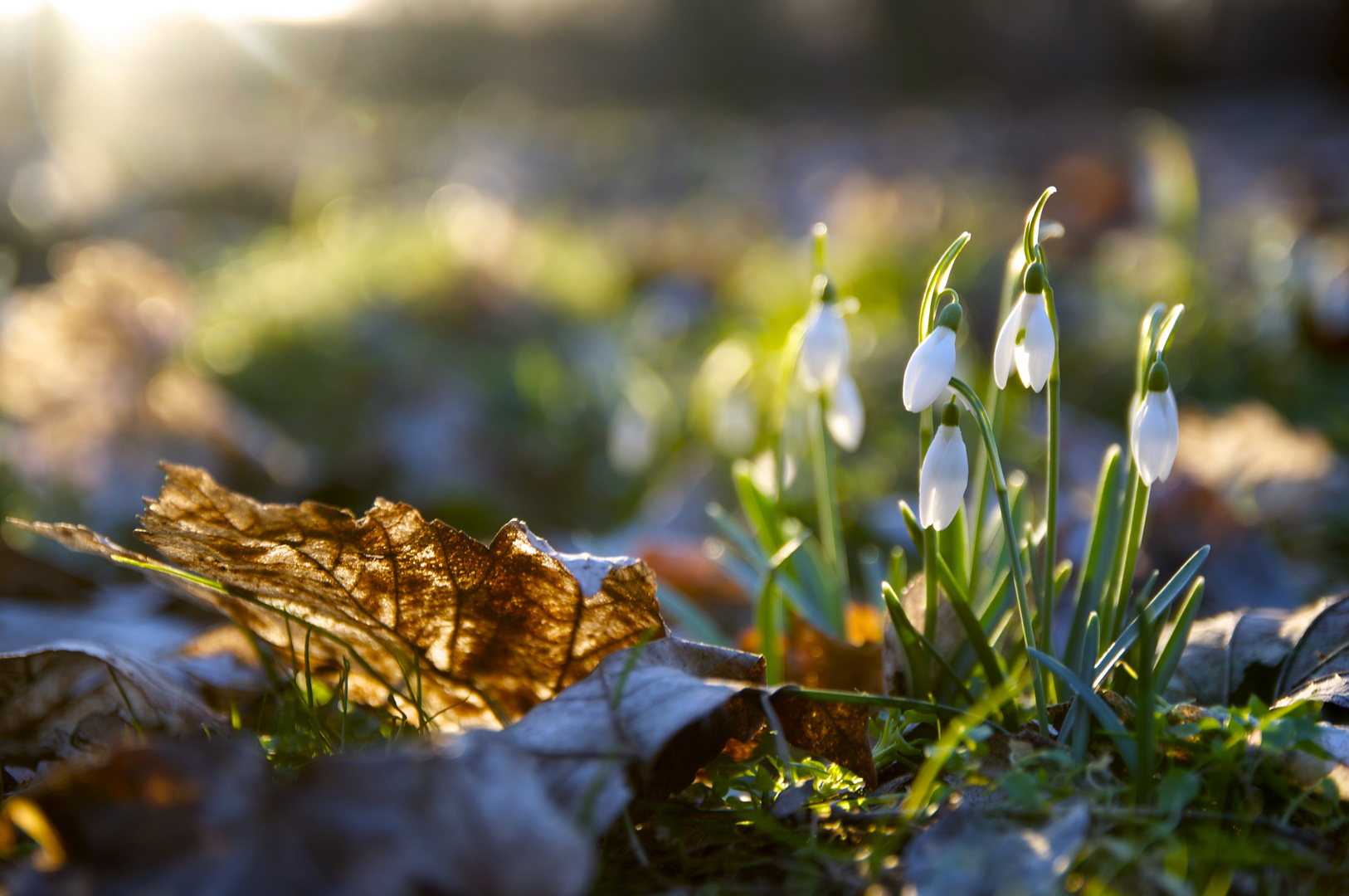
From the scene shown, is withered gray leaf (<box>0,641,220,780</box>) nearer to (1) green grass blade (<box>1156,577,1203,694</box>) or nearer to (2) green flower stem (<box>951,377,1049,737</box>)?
(2) green flower stem (<box>951,377,1049,737</box>)

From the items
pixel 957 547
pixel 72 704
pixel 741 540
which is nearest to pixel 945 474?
pixel 957 547

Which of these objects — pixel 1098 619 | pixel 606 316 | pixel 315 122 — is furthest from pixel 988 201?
pixel 315 122

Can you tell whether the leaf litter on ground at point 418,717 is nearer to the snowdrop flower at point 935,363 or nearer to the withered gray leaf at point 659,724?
the withered gray leaf at point 659,724

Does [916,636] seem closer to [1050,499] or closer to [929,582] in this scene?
[929,582]

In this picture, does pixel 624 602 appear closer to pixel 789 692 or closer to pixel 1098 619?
pixel 789 692

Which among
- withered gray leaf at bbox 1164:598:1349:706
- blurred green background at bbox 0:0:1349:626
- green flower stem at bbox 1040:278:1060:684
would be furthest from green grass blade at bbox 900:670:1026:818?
blurred green background at bbox 0:0:1349:626
